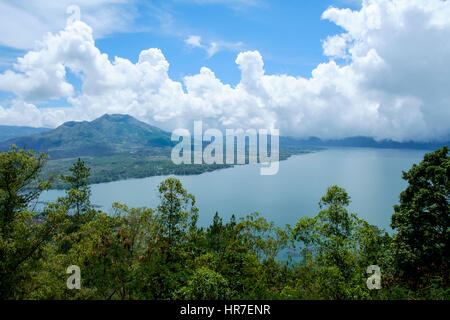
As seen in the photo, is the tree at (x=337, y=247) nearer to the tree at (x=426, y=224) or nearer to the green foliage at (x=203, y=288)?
the tree at (x=426, y=224)

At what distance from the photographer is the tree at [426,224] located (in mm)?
10203

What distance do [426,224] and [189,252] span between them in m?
9.64

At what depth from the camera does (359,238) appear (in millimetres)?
9000

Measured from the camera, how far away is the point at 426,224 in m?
10.4

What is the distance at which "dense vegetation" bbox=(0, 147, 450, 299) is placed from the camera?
21.4ft

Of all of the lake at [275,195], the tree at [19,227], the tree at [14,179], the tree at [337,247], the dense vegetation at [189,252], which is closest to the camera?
the tree at [19,227]

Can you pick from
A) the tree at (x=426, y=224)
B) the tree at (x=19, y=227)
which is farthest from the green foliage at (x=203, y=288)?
the tree at (x=426, y=224)

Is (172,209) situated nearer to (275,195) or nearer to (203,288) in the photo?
(203,288)

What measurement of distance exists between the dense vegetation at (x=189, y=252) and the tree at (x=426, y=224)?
0.12 feet

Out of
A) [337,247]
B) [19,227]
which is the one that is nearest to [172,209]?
[19,227]
